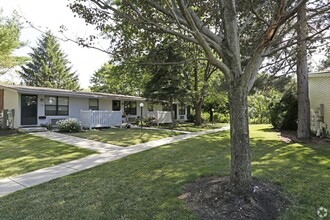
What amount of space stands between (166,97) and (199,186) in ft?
41.6

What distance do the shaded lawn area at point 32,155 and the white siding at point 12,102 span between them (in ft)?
14.4

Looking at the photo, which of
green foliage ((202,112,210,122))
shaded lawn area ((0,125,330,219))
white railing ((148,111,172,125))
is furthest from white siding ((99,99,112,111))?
green foliage ((202,112,210,122))

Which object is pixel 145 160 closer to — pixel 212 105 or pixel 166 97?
pixel 166 97

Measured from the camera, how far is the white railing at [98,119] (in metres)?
15.4

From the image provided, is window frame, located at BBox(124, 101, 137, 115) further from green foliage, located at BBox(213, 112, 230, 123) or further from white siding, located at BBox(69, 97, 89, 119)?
green foliage, located at BBox(213, 112, 230, 123)

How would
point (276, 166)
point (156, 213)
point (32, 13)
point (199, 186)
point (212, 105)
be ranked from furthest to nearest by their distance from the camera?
point (212, 105)
point (276, 166)
point (32, 13)
point (199, 186)
point (156, 213)

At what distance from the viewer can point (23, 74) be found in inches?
1448

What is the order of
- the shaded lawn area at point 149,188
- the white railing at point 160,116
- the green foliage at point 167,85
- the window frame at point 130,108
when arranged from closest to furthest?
the shaded lawn area at point 149,188
the green foliage at point 167,85
the white railing at point 160,116
the window frame at point 130,108

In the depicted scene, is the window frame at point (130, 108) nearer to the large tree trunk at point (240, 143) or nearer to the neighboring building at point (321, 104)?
the neighboring building at point (321, 104)

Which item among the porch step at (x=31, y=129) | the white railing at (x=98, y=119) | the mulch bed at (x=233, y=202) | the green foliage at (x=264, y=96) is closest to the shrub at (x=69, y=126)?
the porch step at (x=31, y=129)

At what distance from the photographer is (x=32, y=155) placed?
7785 millimetres

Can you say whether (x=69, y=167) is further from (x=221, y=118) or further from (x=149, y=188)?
(x=221, y=118)

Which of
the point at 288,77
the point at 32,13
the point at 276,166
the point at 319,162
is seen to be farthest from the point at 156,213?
the point at 288,77

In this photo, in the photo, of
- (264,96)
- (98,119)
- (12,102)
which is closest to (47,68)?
(12,102)
